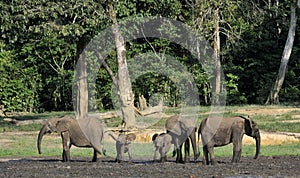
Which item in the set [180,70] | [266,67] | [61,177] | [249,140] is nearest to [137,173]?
[61,177]

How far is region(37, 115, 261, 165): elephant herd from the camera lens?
62.6ft

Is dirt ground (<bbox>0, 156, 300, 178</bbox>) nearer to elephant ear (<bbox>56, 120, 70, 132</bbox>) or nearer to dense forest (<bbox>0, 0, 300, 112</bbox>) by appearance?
elephant ear (<bbox>56, 120, 70, 132</bbox>)

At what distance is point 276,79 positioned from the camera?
42.9 metres

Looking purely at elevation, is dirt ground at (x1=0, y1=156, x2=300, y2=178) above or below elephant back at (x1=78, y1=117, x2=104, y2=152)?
below

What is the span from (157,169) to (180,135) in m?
2.45

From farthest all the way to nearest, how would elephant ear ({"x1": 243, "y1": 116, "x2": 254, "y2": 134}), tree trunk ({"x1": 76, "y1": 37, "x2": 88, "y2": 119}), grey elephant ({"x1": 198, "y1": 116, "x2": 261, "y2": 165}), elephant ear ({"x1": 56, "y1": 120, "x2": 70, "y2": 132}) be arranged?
tree trunk ({"x1": 76, "y1": 37, "x2": 88, "y2": 119}) < elephant ear ({"x1": 56, "y1": 120, "x2": 70, "y2": 132}) < elephant ear ({"x1": 243, "y1": 116, "x2": 254, "y2": 134}) < grey elephant ({"x1": 198, "y1": 116, "x2": 261, "y2": 165})

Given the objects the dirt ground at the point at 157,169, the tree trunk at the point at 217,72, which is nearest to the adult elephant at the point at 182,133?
the dirt ground at the point at 157,169

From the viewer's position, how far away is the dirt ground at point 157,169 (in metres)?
16.6

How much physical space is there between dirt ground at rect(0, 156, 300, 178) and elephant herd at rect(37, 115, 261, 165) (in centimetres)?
41

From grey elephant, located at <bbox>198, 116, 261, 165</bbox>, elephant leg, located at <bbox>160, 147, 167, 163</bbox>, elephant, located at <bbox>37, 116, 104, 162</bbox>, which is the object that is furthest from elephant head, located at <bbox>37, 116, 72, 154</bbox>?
grey elephant, located at <bbox>198, 116, 261, 165</bbox>

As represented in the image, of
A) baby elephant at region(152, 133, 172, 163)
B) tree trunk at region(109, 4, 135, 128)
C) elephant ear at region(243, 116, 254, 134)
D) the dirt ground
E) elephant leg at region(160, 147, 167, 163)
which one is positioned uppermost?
tree trunk at region(109, 4, 135, 128)

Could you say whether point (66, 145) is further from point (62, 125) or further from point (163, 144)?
point (163, 144)

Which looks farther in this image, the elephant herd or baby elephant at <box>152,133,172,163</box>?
baby elephant at <box>152,133,172,163</box>

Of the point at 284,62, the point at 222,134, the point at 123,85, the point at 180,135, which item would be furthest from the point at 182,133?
the point at 284,62
